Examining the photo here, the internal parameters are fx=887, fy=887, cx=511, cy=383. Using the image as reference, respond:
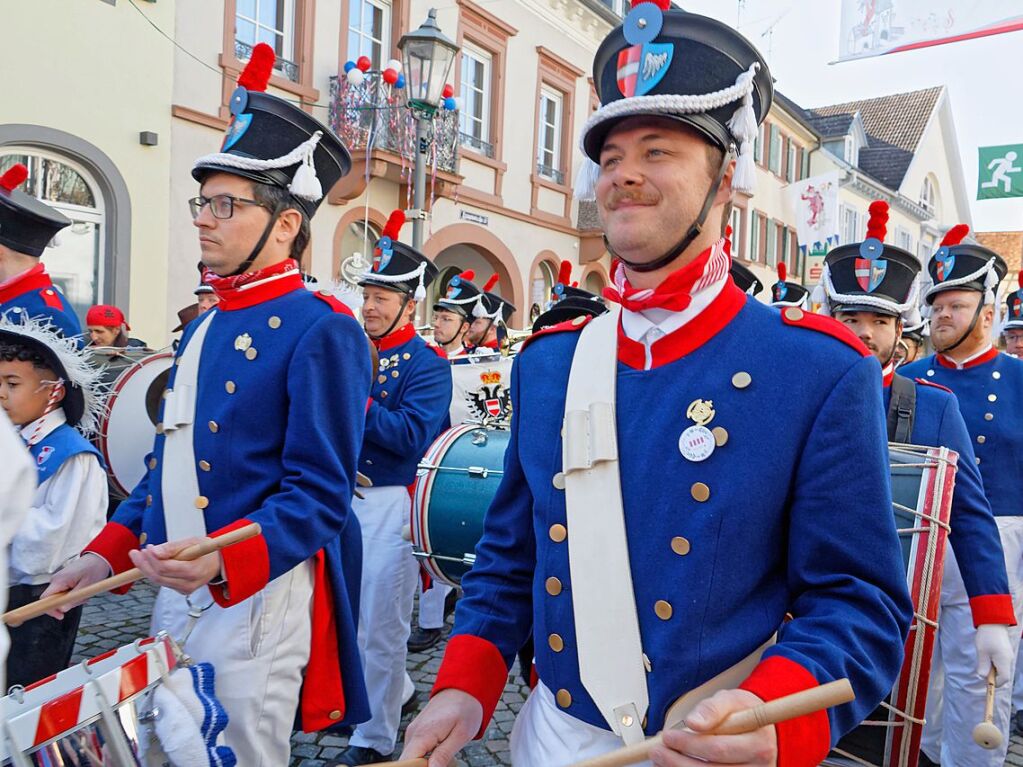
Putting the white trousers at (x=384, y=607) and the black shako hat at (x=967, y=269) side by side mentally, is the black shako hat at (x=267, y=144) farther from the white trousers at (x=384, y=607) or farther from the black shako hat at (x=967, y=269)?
the black shako hat at (x=967, y=269)

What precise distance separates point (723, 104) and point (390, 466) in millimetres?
3145

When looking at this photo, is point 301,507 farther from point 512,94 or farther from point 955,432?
point 512,94

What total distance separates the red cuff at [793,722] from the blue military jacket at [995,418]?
11.5 feet

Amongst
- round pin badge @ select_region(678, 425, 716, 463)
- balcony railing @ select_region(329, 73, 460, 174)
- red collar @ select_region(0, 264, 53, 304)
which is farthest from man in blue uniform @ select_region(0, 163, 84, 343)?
balcony railing @ select_region(329, 73, 460, 174)

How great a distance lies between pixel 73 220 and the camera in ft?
30.7

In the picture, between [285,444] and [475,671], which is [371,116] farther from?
[475,671]

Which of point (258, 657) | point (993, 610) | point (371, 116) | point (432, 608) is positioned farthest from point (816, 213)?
point (258, 657)

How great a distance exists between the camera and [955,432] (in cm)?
339

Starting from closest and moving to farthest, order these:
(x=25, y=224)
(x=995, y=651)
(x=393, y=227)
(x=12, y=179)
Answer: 1. (x=995, y=651)
2. (x=25, y=224)
3. (x=12, y=179)
4. (x=393, y=227)

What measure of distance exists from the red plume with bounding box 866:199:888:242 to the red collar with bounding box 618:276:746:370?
1.91 metres

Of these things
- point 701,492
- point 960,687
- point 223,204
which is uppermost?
point 223,204

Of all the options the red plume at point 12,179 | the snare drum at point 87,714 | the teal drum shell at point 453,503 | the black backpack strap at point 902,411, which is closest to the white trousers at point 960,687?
the black backpack strap at point 902,411

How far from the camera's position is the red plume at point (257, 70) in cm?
279

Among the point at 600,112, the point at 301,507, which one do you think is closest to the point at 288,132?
the point at 301,507
